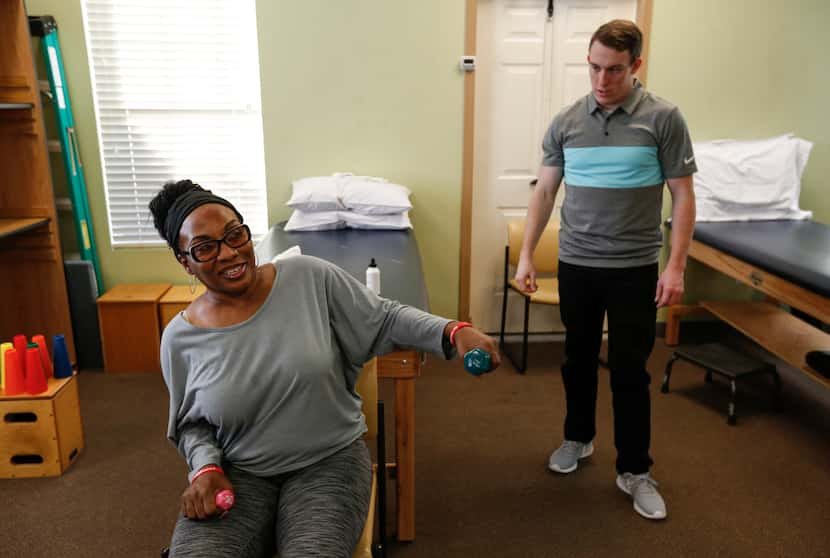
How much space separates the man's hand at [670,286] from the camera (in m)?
2.08

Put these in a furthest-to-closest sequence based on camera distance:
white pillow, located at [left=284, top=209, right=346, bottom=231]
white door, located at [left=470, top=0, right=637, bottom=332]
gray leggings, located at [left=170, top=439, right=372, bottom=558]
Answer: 1. white door, located at [left=470, top=0, right=637, bottom=332]
2. white pillow, located at [left=284, top=209, right=346, bottom=231]
3. gray leggings, located at [left=170, top=439, right=372, bottom=558]

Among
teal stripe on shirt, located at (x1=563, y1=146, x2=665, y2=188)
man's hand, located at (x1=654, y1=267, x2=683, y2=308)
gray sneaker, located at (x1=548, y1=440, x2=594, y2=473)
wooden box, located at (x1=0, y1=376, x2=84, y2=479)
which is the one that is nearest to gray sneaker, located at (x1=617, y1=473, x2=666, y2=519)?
gray sneaker, located at (x1=548, y1=440, x2=594, y2=473)

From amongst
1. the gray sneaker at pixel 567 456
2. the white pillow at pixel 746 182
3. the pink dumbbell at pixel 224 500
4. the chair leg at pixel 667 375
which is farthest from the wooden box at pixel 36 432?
the white pillow at pixel 746 182

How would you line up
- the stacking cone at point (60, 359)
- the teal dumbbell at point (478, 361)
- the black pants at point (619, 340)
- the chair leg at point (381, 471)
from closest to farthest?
the teal dumbbell at point (478, 361), the chair leg at point (381, 471), the black pants at point (619, 340), the stacking cone at point (60, 359)

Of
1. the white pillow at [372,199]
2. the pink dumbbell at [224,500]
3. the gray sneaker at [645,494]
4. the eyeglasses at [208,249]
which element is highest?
the eyeglasses at [208,249]

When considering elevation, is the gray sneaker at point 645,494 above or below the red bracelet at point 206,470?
below

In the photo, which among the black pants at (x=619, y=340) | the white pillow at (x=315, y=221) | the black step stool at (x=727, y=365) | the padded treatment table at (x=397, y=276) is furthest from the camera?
the white pillow at (x=315, y=221)

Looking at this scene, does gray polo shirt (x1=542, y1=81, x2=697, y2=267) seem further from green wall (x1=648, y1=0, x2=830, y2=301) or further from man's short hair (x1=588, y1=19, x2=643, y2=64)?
green wall (x1=648, y1=0, x2=830, y2=301)

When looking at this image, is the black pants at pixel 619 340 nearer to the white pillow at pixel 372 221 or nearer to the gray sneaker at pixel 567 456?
the gray sneaker at pixel 567 456

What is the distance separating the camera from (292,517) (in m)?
1.35

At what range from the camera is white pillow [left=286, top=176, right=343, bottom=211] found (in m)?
3.22

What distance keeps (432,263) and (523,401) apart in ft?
3.35

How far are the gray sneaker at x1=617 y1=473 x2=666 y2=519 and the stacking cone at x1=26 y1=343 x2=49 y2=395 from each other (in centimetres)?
216

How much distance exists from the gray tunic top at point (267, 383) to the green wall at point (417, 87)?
85.1 inches
